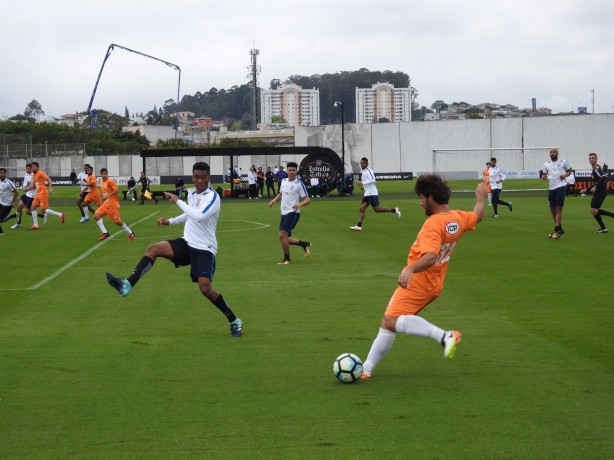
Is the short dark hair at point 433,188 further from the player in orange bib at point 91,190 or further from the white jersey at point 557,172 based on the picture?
the player in orange bib at point 91,190

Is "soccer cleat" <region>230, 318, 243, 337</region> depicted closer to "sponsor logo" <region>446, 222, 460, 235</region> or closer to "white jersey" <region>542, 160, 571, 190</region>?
"sponsor logo" <region>446, 222, 460, 235</region>

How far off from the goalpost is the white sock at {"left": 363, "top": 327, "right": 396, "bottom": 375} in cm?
6789

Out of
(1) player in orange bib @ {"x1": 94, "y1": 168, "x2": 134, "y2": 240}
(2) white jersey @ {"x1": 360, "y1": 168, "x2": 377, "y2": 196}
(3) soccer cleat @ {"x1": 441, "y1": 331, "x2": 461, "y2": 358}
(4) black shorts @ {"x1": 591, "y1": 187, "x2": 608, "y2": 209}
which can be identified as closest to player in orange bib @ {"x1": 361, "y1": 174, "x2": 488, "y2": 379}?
(3) soccer cleat @ {"x1": 441, "y1": 331, "x2": 461, "y2": 358}

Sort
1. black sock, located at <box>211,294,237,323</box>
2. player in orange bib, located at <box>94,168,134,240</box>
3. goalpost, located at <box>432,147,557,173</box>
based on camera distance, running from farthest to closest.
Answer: goalpost, located at <box>432,147,557,173</box> < player in orange bib, located at <box>94,168,134,240</box> < black sock, located at <box>211,294,237,323</box>

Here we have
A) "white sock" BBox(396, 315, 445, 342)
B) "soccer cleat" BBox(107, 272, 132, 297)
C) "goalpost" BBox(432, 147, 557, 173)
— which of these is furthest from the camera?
"goalpost" BBox(432, 147, 557, 173)

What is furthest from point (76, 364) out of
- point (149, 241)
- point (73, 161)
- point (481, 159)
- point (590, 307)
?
point (73, 161)

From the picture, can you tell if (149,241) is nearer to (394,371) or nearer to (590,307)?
(590,307)

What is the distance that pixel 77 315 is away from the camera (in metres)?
11.9

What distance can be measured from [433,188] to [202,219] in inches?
128

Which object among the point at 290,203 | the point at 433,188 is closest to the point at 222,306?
the point at 433,188

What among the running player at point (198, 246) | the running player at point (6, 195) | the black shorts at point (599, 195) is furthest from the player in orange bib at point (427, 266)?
the running player at point (6, 195)

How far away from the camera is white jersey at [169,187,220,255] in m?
9.81

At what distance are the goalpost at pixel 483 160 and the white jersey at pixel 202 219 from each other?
65983 millimetres

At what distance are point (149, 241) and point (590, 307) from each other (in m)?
13.9
